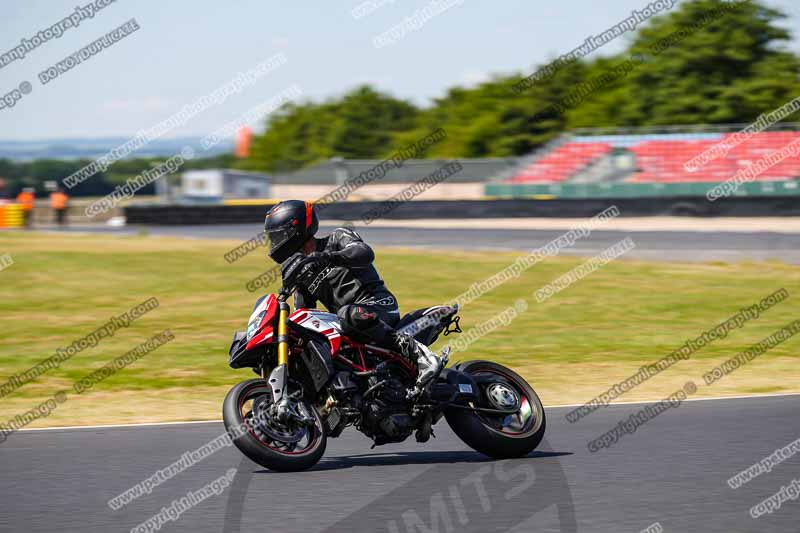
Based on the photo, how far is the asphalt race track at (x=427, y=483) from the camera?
5.60 meters

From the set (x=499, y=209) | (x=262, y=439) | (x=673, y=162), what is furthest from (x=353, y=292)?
(x=673, y=162)

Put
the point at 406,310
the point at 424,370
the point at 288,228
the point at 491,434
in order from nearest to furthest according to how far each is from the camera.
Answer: the point at 288,228 < the point at 424,370 < the point at 491,434 < the point at 406,310

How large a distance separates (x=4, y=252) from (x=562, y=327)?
52.3 ft

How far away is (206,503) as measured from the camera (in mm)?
6020

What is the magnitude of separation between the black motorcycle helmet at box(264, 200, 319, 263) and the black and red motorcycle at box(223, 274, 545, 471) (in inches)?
11.8

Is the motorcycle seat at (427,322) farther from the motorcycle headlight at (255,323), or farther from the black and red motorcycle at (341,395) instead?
the motorcycle headlight at (255,323)

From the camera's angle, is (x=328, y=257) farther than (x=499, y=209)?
No

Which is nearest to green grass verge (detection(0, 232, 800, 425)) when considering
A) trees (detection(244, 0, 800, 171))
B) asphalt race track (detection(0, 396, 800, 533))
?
asphalt race track (detection(0, 396, 800, 533))

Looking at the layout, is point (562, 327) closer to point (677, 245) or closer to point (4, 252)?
point (677, 245)

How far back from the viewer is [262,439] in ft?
21.6

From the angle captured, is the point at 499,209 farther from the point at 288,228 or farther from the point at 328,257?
the point at 328,257

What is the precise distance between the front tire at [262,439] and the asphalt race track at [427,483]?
4.3 inches

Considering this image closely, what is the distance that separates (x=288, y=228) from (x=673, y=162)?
3415 cm

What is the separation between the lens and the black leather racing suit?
22.3 feet
